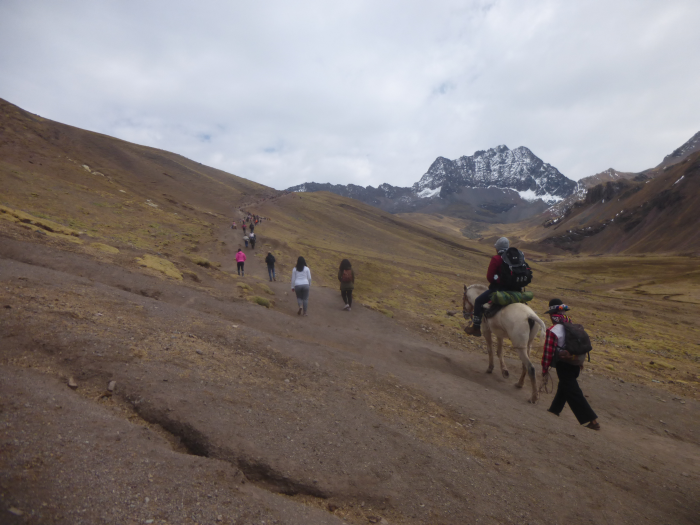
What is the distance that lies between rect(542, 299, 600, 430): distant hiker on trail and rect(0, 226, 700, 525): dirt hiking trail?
464 mm

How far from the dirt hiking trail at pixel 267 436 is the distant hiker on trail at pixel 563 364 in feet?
1.52

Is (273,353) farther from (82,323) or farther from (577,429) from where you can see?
(577,429)

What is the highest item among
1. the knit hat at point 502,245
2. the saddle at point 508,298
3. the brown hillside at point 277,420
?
the knit hat at point 502,245

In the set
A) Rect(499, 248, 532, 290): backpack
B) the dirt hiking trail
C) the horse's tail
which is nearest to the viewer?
the dirt hiking trail

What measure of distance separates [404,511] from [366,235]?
282 feet

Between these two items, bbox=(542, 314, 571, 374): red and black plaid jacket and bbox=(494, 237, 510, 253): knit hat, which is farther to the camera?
bbox=(494, 237, 510, 253): knit hat

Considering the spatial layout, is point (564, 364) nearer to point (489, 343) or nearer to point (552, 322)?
point (552, 322)

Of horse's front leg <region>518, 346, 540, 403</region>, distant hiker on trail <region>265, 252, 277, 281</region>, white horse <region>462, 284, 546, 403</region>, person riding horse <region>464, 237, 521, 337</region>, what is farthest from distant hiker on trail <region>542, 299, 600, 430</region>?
distant hiker on trail <region>265, 252, 277, 281</region>

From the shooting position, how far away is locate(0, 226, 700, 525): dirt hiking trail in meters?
3.78

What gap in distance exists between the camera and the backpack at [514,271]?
10.6 m

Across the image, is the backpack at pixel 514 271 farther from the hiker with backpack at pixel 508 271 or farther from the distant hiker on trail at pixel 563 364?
the distant hiker on trail at pixel 563 364

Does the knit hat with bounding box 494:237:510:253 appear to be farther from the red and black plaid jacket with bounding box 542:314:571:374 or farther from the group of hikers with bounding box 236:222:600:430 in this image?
the red and black plaid jacket with bounding box 542:314:571:374

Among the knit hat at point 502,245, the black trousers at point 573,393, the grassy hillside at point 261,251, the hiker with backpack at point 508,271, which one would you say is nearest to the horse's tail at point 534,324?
the hiker with backpack at point 508,271

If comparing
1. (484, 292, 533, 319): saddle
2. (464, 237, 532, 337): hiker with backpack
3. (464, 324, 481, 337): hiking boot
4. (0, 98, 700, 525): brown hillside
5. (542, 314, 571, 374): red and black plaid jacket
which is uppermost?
(464, 237, 532, 337): hiker with backpack
